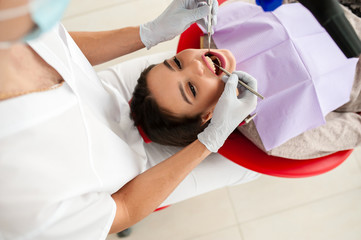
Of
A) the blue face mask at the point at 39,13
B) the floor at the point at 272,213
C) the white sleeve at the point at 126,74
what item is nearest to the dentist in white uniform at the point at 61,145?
the blue face mask at the point at 39,13

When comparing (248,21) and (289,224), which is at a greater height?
(248,21)

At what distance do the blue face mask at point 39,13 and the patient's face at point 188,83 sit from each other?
0.66 m

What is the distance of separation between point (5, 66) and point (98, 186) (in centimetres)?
37

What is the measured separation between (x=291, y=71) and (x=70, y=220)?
3.08 feet

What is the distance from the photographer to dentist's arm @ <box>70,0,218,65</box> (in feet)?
3.61

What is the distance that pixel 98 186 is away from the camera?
2.44 feet

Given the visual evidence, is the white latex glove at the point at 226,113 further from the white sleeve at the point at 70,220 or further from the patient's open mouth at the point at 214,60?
the white sleeve at the point at 70,220

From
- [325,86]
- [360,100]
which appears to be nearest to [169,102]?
[325,86]

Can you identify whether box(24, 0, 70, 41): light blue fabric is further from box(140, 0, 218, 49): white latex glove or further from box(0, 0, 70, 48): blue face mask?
box(140, 0, 218, 49): white latex glove

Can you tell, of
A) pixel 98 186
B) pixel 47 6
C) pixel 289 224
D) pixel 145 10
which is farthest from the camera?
pixel 145 10

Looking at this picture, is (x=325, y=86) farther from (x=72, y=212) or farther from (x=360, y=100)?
(x=72, y=212)

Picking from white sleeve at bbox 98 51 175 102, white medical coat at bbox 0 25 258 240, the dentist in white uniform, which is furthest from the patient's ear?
white sleeve at bbox 98 51 175 102

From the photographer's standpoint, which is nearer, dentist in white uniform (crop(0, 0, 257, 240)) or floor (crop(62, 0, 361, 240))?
dentist in white uniform (crop(0, 0, 257, 240))

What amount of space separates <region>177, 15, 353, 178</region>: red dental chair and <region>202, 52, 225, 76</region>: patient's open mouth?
333 mm
